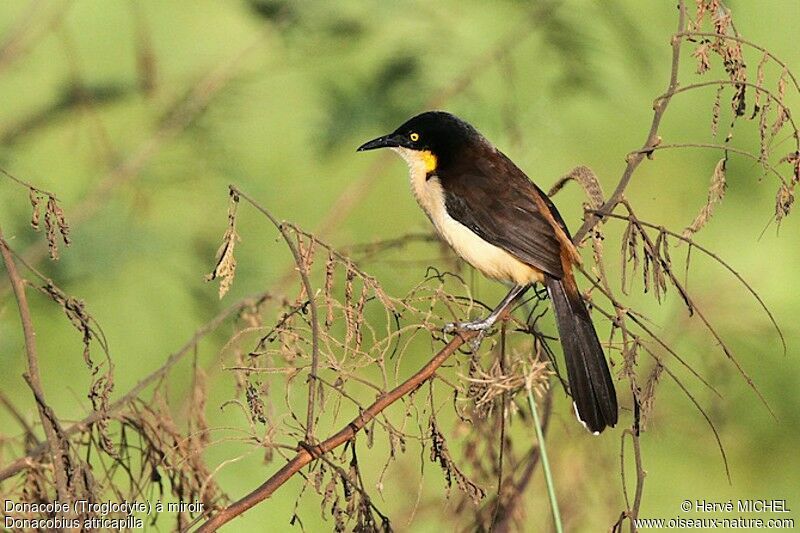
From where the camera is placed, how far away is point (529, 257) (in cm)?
268

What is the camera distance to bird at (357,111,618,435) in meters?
2.53

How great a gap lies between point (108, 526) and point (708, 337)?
1978mm

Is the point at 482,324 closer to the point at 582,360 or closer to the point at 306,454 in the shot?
the point at 582,360

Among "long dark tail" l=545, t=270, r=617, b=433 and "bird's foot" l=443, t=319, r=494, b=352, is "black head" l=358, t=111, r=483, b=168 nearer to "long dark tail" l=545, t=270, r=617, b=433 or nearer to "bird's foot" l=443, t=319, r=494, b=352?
"long dark tail" l=545, t=270, r=617, b=433

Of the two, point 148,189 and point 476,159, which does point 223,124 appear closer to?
point 148,189

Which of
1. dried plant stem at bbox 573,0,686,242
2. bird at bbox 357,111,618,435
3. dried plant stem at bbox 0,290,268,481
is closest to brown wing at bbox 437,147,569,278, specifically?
bird at bbox 357,111,618,435

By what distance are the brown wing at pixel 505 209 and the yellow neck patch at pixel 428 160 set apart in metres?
0.08

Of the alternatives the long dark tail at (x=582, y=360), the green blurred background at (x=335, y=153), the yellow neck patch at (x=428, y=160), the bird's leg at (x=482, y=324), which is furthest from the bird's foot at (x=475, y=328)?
A: the green blurred background at (x=335, y=153)

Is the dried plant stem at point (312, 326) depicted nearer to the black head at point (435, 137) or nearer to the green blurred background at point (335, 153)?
the black head at point (435, 137)

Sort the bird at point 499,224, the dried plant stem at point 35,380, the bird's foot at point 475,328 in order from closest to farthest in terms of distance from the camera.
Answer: the dried plant stem at point 35,380, the bird's foot at point 475,328, the bird at point 499,224

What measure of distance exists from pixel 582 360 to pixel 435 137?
2.60 ft

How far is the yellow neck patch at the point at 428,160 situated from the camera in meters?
3.03

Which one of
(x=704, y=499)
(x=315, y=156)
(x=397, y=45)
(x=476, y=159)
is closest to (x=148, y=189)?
(x=315, y=156)

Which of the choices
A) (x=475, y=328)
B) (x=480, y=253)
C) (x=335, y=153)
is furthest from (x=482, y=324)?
(x=335, y=153)
